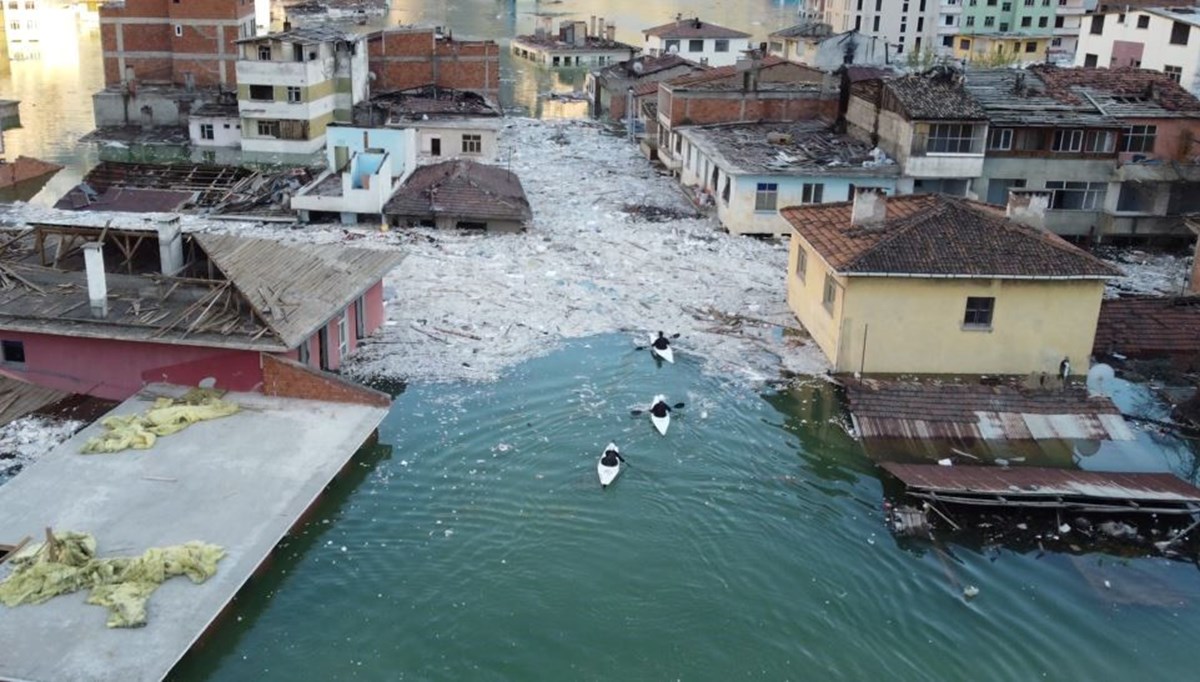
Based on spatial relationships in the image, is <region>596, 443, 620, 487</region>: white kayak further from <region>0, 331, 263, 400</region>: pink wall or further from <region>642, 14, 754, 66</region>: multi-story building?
<region>642, 14, 754, 66</region>: multi-story building

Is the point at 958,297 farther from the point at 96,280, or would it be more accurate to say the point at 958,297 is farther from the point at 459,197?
the point at 96,280

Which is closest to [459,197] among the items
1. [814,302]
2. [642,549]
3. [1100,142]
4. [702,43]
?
[814,302]

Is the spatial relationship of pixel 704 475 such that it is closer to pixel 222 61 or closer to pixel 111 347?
pixel 111 347

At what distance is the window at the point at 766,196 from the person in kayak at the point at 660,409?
550 inches

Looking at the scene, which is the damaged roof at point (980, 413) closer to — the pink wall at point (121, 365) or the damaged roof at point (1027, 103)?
the pink wall at point (121, 365)

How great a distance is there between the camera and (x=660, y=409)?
21.4 meters

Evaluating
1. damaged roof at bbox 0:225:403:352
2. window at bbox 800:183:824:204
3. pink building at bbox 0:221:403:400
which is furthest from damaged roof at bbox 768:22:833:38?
pink building at bbox 0:221:403:400

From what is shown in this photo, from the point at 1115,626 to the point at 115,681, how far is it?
13.8 meters

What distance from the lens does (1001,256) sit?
74.0ft

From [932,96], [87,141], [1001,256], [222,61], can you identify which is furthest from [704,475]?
[222,61]

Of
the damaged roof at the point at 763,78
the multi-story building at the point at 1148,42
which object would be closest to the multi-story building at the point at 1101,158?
the damaged roof at the point at 763,78

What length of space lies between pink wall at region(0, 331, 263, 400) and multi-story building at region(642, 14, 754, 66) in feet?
171

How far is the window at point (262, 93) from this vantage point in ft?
155

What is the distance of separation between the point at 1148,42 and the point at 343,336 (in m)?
43.8
